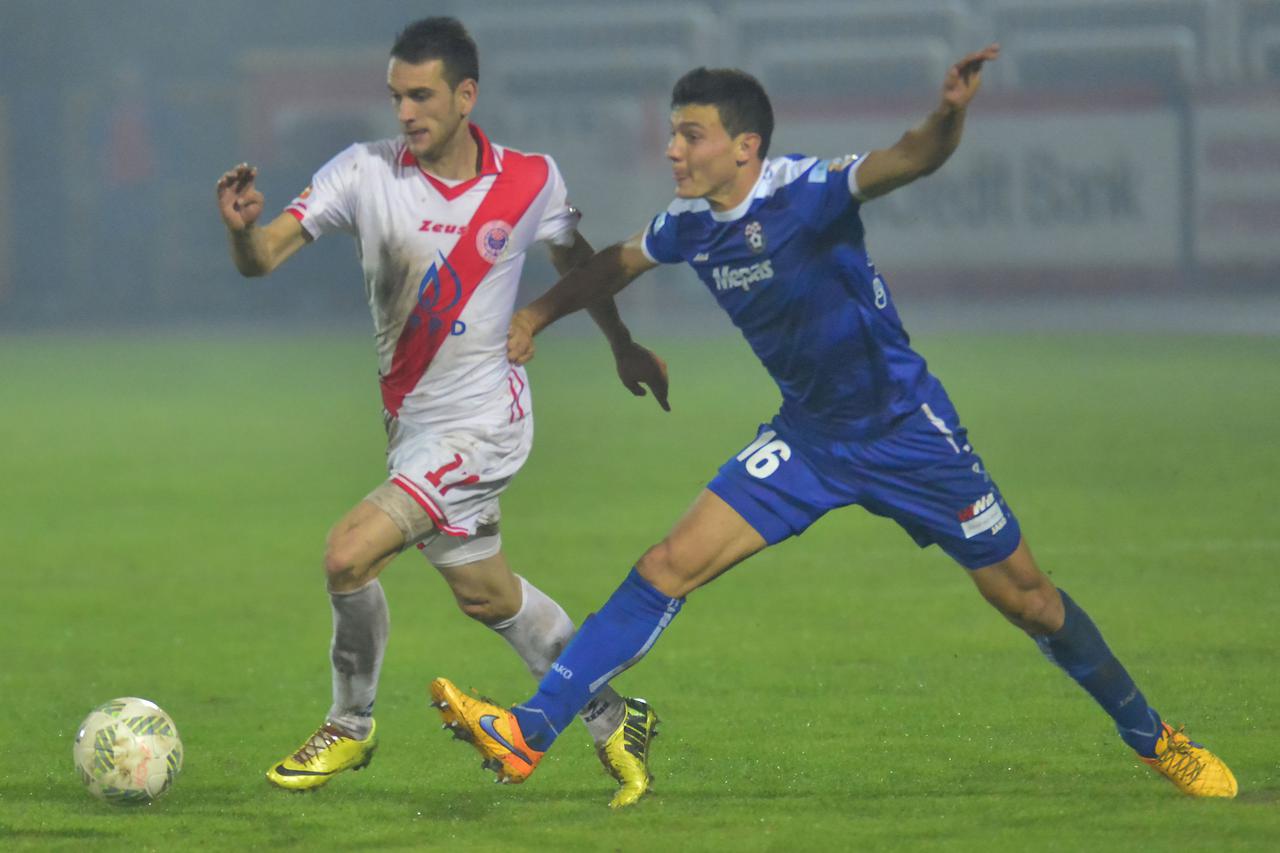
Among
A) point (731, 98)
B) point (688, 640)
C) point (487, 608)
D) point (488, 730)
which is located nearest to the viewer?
point (488, 730)

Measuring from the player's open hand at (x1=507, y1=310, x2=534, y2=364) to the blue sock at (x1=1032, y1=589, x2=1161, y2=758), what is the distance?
169 centimetres

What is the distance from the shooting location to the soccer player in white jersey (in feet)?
18.0

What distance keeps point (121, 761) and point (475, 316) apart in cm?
162

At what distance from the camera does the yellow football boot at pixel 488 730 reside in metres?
5.00

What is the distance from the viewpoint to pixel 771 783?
5.61 meters

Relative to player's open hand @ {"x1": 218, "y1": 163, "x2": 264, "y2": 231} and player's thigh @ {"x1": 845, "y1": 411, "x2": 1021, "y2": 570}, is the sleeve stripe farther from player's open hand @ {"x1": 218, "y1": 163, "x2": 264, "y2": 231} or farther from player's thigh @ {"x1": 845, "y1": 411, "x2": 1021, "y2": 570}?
player's open hand @ {"x1": 218, "y1": 163, "x2": 264, "y2": 231}

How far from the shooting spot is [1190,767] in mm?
5289

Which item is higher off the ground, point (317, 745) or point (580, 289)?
point (580, 289)

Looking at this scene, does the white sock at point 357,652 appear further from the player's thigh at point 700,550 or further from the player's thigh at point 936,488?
the player's thigh at point 936,488

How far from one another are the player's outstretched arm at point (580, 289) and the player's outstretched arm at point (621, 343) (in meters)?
0.19

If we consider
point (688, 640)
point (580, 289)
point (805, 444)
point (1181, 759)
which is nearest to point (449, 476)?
point (580, 289)

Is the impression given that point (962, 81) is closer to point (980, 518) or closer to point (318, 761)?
point (980, 518)

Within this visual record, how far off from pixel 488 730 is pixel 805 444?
1191 millimetres

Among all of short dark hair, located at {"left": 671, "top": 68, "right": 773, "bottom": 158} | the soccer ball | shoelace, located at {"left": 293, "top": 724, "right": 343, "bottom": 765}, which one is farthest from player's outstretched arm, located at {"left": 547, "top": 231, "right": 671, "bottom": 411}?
the soccer ball
